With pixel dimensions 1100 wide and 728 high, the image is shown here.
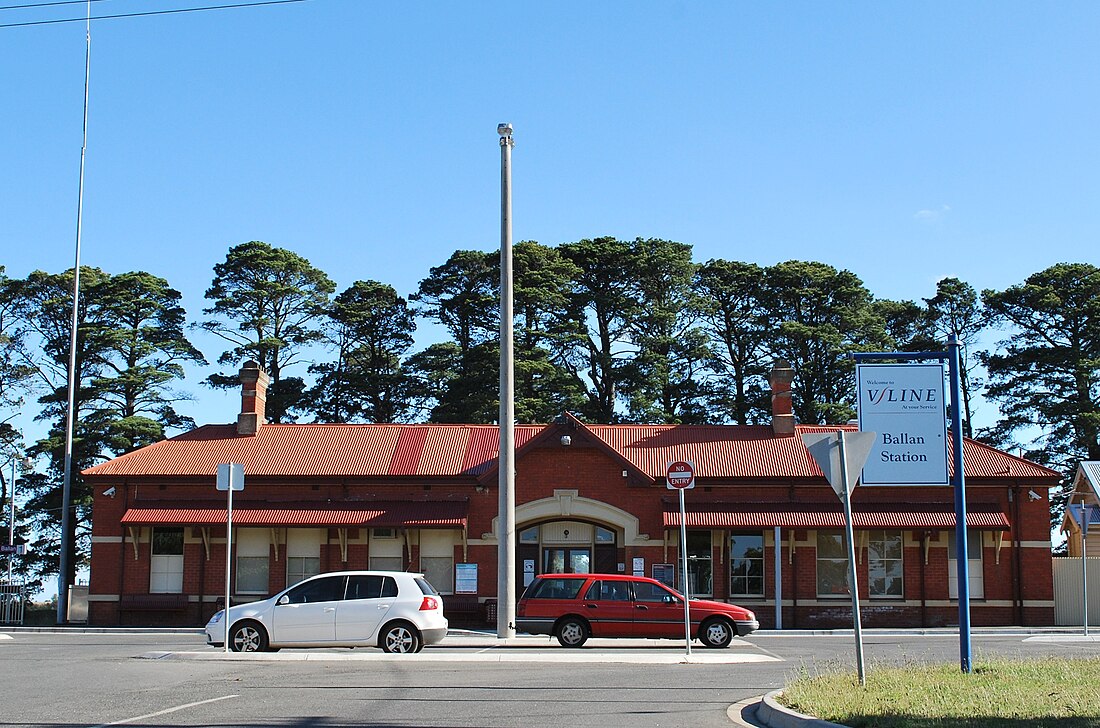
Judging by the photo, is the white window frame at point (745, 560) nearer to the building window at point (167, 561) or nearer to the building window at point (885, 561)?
the building window at point (885, 561)

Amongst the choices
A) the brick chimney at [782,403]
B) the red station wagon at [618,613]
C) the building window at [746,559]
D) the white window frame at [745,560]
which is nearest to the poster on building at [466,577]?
the red station wagon at [618,613]

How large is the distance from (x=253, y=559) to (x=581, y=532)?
9434 mm

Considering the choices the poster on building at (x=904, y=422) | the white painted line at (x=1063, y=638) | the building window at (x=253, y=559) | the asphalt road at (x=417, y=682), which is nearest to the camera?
the asphalt road at (x=417, y=682)

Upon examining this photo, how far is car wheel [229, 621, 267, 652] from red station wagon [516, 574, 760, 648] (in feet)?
17.9

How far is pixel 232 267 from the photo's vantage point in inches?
2092

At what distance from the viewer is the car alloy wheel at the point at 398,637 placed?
2069 centimetres

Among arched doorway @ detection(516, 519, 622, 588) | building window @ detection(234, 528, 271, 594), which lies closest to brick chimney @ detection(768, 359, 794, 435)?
arched doorway @ detection(516, 519, 622, 588)

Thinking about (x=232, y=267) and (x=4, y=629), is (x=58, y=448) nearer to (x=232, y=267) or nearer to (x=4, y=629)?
A: (x=232, y=267)

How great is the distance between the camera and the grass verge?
35.4ft

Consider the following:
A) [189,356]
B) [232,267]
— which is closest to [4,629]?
[189,356]

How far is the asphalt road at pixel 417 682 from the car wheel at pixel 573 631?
0.30 meters

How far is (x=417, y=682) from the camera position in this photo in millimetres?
15922

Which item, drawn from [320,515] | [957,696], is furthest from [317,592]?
[320,515]

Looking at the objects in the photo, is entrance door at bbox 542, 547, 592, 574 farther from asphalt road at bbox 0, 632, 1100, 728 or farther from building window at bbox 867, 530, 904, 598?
asphalt road at bbox 0, 632, 1100, 728
